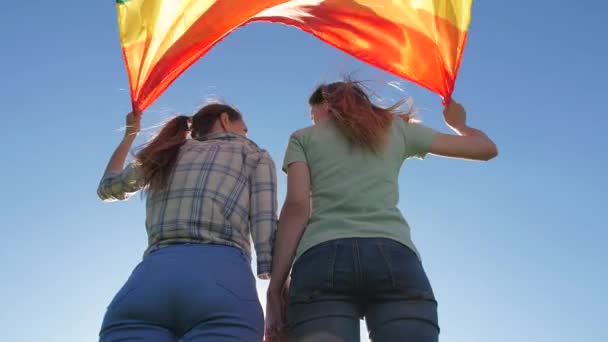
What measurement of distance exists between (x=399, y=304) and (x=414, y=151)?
3.20 ft

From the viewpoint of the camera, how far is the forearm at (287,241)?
125 inches

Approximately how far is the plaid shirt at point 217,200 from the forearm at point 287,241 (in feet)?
0.18

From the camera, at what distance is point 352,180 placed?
10.5 feet

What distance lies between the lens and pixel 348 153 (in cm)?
329

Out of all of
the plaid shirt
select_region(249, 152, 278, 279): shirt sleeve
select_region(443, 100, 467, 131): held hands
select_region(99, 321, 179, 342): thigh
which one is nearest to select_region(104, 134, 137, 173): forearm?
the plaid shirt

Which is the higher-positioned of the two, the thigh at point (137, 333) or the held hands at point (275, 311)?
the held hands at point (275, 311)

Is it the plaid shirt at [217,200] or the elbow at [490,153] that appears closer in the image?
the plaid shirt at [217,200]

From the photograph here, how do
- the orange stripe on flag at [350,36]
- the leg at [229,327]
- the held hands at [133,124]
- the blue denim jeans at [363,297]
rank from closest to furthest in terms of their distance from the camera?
the leg at [229,327]
the blue denim jeans at [363,297]
the held hands at [133,124]
the orange stripe on flag at [350,36]

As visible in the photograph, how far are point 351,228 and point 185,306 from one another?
803 mm

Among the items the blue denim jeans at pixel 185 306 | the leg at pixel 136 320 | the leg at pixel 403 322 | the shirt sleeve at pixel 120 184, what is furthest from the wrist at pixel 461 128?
the leg at pixel 136 320

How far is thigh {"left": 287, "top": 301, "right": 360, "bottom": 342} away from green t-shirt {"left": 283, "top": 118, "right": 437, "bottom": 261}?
31 centimetres

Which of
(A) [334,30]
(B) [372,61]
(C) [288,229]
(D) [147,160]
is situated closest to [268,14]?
(A) [334,30]

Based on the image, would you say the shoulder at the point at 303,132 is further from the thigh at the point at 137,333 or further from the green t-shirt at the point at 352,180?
the thigh at the point at 137,333

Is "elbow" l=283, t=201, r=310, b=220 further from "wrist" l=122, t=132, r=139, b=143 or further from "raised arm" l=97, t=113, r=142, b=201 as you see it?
"wrist" l=122, t=132, r=139, b=143
